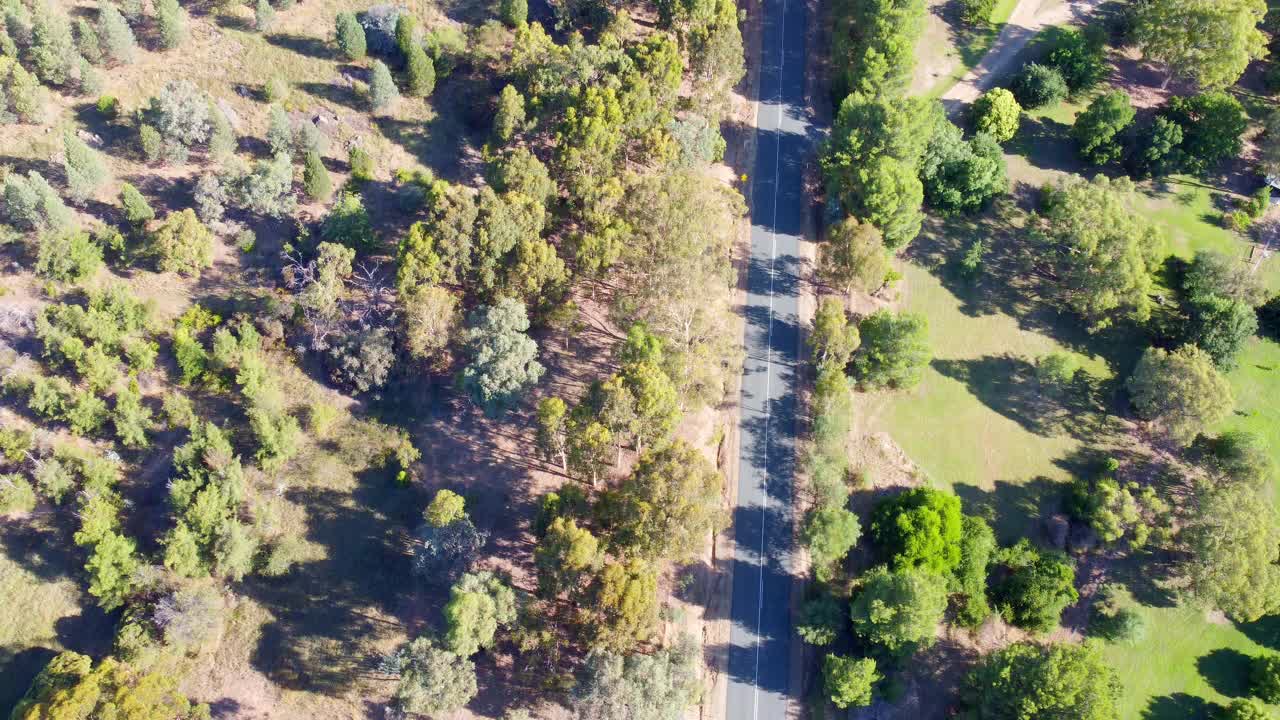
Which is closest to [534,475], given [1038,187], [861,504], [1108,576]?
[861,504]

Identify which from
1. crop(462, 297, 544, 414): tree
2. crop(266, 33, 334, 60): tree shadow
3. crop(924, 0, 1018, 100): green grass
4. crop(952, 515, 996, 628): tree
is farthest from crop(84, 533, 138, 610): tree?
crop(924, 0, 1018, 100): green grass

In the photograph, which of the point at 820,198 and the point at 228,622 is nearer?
the point at 228,622

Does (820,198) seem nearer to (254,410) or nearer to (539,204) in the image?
(539,204)

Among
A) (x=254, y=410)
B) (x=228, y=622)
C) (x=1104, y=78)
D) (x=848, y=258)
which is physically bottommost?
(x=228, y=622)

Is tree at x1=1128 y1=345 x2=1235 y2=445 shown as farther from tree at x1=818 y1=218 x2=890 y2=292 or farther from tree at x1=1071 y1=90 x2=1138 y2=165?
tree at x1=1071 y1=90 x2=1138 y2=165

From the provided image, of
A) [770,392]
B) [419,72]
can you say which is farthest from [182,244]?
[770,392]
